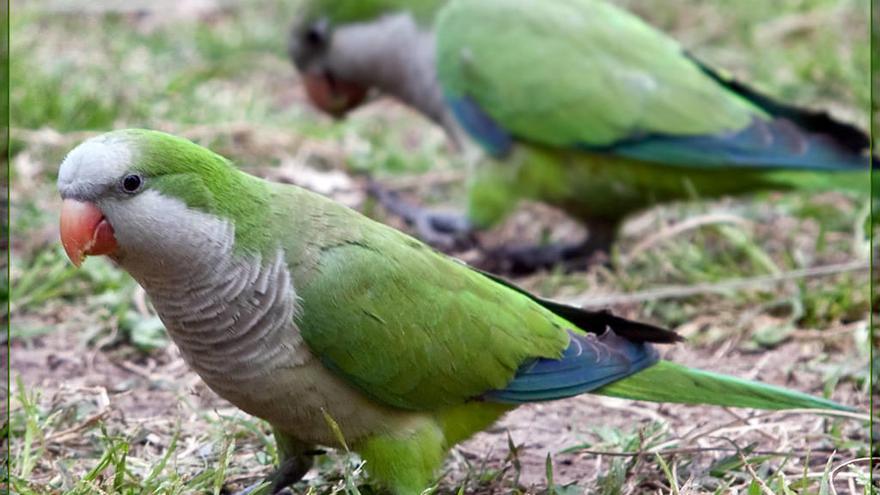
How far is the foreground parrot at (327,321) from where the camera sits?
235 cm

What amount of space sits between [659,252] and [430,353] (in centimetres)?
188

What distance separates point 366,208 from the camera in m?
4.87

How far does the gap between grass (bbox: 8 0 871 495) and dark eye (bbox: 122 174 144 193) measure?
541 millimetres

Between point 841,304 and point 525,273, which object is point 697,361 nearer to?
point 841,304

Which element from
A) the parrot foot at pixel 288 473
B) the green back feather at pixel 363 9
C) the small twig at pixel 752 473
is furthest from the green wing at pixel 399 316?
the green back feather at pixel 363 9

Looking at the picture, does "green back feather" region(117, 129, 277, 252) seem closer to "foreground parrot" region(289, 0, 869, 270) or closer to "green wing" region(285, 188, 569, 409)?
"green wing" region(285, 188, 569, 409)

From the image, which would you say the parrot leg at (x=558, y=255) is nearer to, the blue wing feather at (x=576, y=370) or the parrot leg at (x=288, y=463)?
the blue wing feather at (x=576, y=370)

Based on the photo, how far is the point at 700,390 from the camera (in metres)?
2.72

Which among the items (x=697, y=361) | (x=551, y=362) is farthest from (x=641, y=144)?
(x=551, y=362)

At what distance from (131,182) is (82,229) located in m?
0.13

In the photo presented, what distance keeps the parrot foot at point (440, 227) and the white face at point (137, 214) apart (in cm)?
227

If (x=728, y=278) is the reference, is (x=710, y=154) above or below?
above

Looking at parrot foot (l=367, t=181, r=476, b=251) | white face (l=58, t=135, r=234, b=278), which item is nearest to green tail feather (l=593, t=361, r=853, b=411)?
white face (l=58, t=135, r=234, b=278)

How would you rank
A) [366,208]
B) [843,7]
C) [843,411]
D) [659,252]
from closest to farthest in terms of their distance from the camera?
[843,411], [659,252], [366,208], [843,7]
